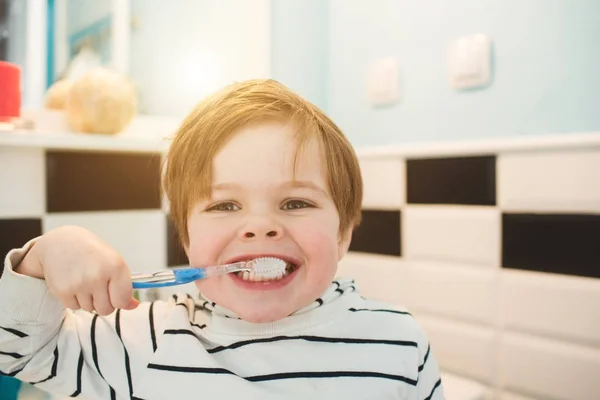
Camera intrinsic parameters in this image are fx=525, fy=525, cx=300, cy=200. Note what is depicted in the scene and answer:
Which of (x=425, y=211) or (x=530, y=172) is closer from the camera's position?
(x=530, y=172)

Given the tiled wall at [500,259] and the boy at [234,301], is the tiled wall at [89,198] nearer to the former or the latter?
the boy at [234,301]

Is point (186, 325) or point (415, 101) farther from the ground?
point (415, 101)

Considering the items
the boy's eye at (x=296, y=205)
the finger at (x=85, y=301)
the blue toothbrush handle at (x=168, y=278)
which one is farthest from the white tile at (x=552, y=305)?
the finger at (x=85, y=301)

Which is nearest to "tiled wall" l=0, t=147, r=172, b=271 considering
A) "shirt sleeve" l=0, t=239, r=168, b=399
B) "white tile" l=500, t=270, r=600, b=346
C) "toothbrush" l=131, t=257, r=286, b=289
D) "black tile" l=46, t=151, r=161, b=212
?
"black tile" l=46, t=151, r=161, b=212

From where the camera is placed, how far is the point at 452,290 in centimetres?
97

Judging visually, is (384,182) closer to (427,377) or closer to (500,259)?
(500,259)

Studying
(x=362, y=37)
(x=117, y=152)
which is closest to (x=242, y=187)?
(x=117, y=152)

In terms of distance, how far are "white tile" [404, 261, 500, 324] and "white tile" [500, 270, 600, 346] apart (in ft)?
0.10

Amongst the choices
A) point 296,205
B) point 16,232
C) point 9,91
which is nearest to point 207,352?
point 296,205

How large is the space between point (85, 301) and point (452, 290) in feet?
2.16

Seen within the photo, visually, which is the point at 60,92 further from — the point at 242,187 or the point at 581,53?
the point at 581,53

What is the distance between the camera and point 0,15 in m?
1.23

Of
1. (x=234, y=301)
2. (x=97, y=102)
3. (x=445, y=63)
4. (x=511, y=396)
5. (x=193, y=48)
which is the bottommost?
(x=511, y=396)

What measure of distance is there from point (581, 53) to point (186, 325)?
0.75 meters
